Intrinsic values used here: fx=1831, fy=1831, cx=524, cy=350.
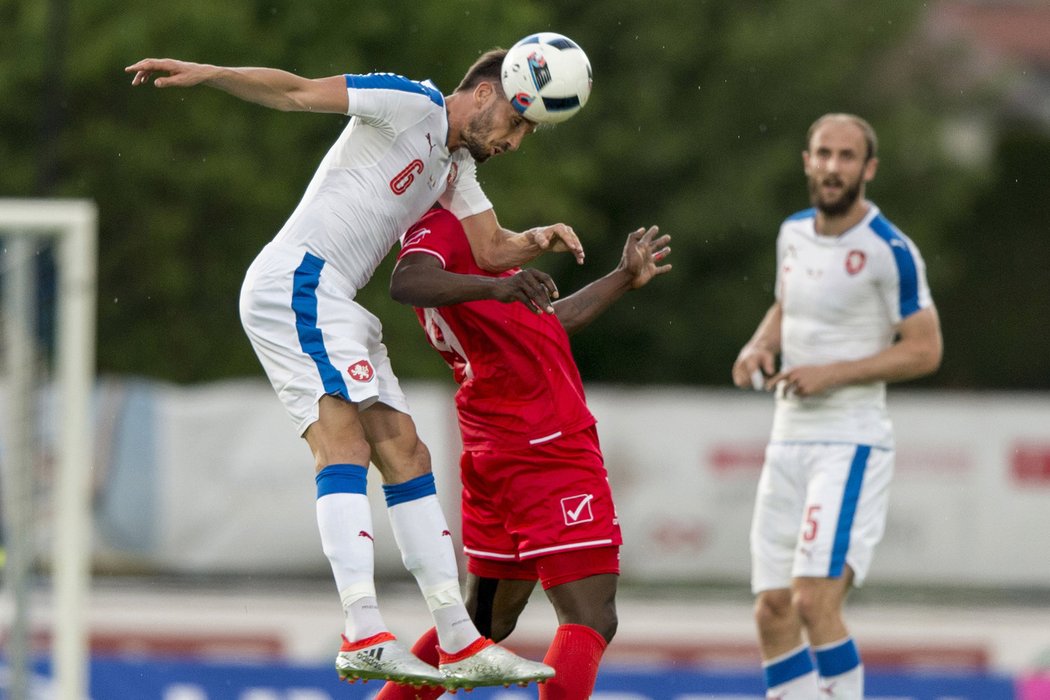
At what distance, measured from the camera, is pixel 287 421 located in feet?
57.1

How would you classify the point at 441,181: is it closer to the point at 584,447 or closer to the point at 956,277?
the point at 584,447

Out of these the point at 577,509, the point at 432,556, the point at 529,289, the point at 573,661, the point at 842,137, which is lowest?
the point at 573,661

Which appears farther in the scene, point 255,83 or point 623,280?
point 623,280

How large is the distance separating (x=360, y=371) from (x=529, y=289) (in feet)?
2.15

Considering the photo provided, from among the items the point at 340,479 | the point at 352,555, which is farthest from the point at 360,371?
the point at 352,555

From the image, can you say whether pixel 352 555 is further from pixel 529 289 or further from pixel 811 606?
pixel 811 606

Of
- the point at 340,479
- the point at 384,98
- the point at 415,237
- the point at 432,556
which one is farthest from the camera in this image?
the point at 415,237

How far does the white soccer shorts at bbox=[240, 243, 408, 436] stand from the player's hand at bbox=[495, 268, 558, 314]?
538 millimetres

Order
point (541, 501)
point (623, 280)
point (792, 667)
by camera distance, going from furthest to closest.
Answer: point (792, 667) → point (623, 280) → point (541, 501)

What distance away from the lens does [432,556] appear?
653 centimetres

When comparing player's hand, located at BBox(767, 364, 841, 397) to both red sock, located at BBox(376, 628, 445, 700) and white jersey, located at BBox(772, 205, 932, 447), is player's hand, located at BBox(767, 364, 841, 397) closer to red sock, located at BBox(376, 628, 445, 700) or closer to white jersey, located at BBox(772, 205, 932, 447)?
white jersey, located at BBox(772, 205, 932, 447)

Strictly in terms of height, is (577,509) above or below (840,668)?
above

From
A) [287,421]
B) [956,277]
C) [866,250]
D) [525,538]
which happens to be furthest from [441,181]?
[956,277]

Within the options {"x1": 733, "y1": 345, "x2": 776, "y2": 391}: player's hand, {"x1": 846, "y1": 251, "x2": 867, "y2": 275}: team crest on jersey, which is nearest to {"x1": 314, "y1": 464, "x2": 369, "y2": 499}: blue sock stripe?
{"x1": 733, "y1": 345, "x2": 776, "y2": 391}: player's hand
